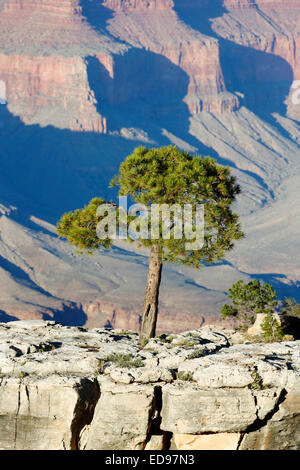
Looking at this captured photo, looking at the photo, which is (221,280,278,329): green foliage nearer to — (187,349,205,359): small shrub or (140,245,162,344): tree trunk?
(140,245,162,344): tree trunk

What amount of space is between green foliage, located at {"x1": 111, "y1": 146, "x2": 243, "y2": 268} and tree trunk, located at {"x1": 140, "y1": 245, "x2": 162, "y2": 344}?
1.77ft

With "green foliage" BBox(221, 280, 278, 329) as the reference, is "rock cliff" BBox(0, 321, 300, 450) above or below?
below

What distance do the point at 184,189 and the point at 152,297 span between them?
15.4ft

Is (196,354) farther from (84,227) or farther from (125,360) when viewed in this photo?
(84,227)

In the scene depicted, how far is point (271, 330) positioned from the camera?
31562 millimetres

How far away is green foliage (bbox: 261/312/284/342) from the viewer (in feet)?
101

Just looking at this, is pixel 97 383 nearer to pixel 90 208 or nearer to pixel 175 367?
pixel 175 367

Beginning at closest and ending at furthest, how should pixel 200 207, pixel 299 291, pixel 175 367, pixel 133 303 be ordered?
pixel 175 367 < pixel 200 207 < pixel 133 303 < pixel 299 291

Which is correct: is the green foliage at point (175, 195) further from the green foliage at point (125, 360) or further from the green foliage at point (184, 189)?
the green foliage at point (125, 360)

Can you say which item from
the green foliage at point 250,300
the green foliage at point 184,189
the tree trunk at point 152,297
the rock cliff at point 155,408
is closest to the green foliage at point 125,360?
the rock cliff at point 155,408

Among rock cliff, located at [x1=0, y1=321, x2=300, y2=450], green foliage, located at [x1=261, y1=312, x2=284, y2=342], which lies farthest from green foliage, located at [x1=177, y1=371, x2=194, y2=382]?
green foliage, located at [x1=261, y1=312, x2=284, y2=342]

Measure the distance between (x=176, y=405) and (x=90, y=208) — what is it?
1008cm

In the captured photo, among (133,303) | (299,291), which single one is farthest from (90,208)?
(299,291)

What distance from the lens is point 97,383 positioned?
24.0 metres
